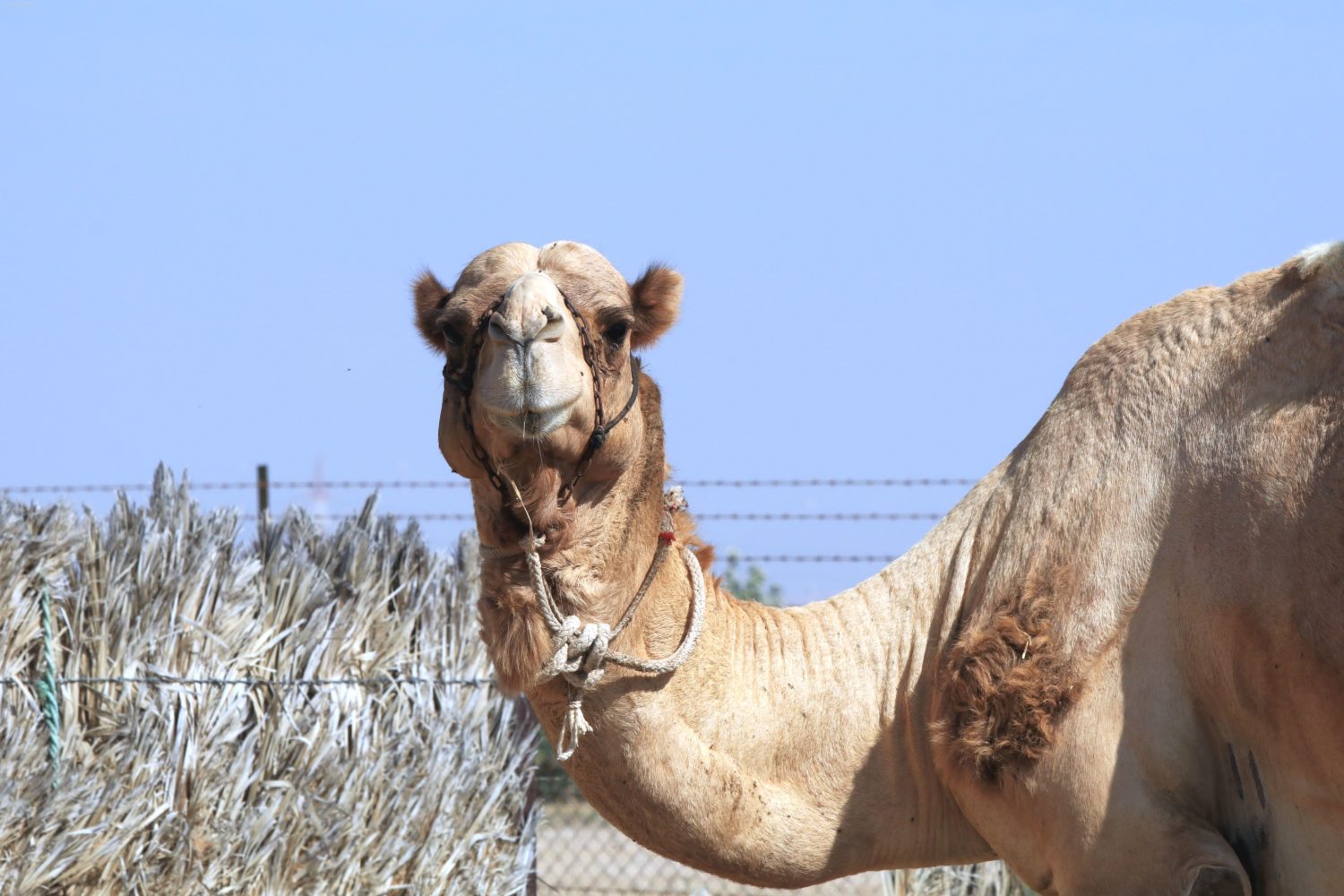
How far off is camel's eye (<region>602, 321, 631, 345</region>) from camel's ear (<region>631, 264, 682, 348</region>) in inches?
5.8

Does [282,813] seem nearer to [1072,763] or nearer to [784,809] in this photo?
[784,809]

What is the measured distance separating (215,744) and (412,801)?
40.2 inches

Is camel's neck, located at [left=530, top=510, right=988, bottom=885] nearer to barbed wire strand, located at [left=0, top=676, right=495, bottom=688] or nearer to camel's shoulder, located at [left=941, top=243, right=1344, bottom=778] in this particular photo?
camel's shoulder, located at [left=941, top=243, right=1344, bottom=778]

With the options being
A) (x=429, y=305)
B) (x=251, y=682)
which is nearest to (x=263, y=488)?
(x=251, y=682)

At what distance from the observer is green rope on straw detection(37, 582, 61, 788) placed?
5.61m

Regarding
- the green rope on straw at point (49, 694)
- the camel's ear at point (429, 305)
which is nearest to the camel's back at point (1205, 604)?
the camel's ear at point (429, 305)

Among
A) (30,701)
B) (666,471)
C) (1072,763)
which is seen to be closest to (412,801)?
(30,701)

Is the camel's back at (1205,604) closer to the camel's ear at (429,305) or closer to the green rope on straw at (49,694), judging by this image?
the camel's ear at (429,305)

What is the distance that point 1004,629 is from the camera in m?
3.32

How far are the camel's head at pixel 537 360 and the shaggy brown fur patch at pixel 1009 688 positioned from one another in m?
Answer: 0.91

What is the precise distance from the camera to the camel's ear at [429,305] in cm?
348

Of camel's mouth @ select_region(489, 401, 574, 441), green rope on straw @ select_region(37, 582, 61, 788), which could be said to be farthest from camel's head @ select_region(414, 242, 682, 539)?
green rope on straw @ select_region(37, 582, 61, 788)

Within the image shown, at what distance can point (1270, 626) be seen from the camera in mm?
3047

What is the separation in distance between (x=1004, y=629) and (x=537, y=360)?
47.4 inches
